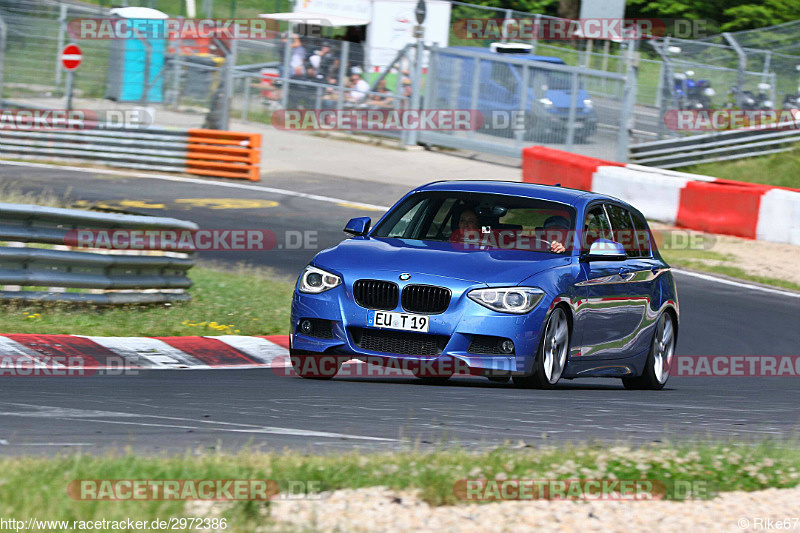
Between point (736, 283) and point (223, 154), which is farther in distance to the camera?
point (223, 154)

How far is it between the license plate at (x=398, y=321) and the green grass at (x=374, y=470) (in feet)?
7.54

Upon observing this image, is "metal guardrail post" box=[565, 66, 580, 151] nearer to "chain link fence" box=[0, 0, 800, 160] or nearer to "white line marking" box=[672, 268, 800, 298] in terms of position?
"chain link fence" box=[0, 0, 800, 160]

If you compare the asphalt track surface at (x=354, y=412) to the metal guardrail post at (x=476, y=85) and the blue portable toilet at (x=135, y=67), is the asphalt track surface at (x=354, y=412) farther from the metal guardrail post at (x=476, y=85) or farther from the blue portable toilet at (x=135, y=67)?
the blue portable toilet at (x=135, y=67)

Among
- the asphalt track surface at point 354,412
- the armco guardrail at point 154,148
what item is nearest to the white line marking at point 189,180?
the armco guardrail at point 154,148

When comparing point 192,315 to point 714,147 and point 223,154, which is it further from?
point 714,147

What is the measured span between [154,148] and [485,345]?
1742cm

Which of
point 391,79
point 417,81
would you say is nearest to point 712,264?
point 417,81

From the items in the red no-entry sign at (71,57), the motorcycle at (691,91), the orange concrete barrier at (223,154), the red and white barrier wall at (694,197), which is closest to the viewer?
the red and white barrier wall at (694,197)

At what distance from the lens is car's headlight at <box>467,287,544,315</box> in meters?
8.08

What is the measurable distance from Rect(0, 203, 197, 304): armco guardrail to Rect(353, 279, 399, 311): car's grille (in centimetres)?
325

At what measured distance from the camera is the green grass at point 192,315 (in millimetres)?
10073

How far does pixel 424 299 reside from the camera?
8.10 m

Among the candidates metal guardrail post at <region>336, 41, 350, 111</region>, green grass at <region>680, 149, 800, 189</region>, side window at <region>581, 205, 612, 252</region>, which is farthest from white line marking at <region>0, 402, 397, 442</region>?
metal guardrail post at <region>336, 41, 350, 111</region>

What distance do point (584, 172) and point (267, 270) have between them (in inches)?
342
